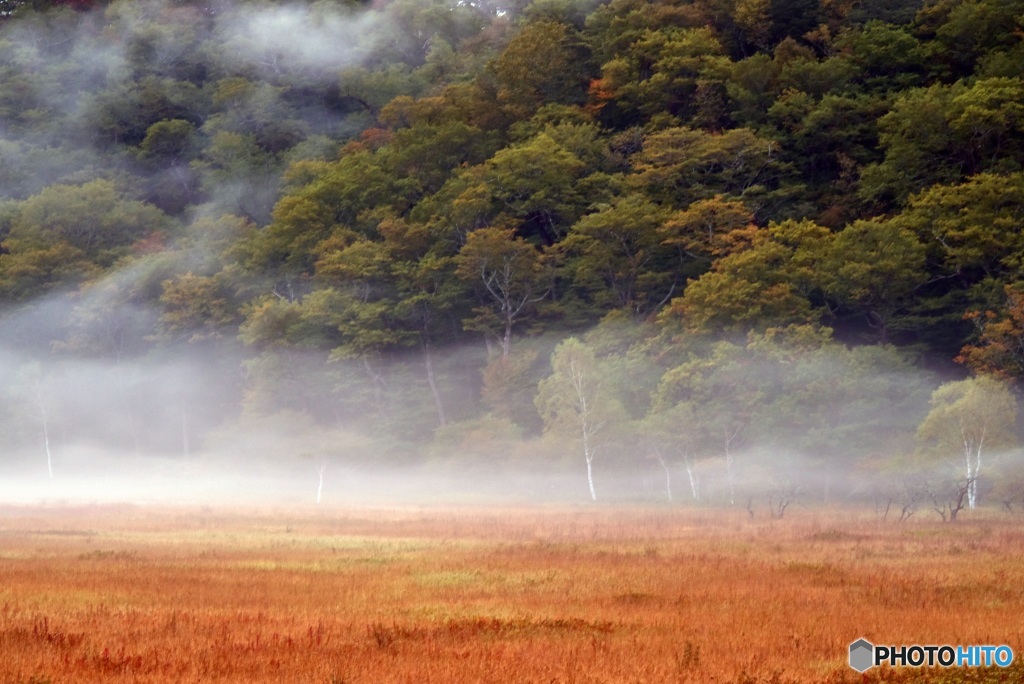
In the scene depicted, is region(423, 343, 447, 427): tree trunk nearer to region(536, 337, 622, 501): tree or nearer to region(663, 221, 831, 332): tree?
region(536, 337, 622, 501): tree

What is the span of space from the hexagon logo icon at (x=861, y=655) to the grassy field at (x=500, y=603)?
208 millimetres

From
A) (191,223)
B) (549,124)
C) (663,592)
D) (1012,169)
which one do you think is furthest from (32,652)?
(191,223)

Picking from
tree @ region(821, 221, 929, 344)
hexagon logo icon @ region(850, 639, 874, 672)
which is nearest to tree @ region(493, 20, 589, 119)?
tree @ region(821, 221, 929, 344)

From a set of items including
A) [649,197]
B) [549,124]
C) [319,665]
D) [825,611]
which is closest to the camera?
[319,665]

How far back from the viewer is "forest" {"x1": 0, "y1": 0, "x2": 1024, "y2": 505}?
60.6m

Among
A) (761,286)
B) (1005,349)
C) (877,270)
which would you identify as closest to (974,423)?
(1005,349)

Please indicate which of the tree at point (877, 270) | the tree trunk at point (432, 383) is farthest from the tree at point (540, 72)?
the tree at point (877, 270)

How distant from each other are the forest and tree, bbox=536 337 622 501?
179mm

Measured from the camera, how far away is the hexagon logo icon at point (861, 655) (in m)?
15.2

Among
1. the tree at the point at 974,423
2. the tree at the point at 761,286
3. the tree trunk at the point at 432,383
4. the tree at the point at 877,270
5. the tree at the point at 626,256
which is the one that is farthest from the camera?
the tree trunk at the point at 432,383

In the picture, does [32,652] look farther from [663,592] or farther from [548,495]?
[548,495]

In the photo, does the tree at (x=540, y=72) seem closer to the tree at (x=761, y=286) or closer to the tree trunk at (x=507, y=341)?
the tree trunk at (x=507, y=341)

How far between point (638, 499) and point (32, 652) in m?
47.7

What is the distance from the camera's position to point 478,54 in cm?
12650
